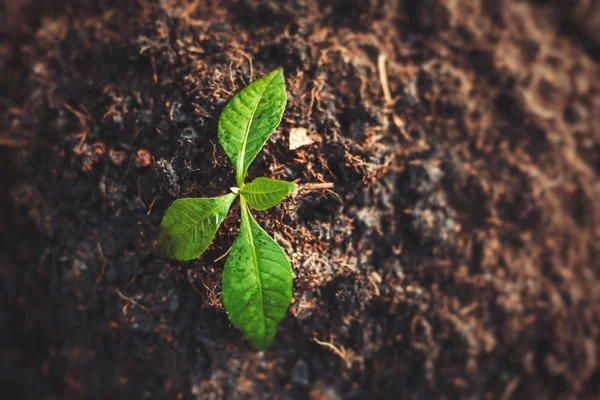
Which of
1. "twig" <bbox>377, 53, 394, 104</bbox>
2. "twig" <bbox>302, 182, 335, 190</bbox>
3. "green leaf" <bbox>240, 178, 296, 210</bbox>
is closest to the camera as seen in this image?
"green leaf" <bbox>240, 178, 296, 210</bbox>

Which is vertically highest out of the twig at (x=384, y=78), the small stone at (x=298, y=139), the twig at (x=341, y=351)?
the twig at (x=384, y=78)

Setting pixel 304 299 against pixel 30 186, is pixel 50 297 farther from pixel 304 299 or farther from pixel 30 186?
pixel 304 299

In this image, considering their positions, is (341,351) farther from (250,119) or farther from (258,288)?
(250,119)

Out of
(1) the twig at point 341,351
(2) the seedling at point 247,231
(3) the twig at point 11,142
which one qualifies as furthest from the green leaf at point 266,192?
(3) the twig at point 11,142

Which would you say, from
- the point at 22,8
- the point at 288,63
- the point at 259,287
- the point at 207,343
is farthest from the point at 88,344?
the point at 22,8

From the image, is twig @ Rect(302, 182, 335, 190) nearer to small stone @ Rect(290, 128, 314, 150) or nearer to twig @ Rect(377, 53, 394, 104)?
small stone @ Rect(290, 128, 314, 150)

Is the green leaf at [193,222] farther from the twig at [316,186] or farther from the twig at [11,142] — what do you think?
the twig at [11,142]

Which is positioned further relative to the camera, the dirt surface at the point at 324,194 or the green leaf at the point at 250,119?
the dirt surface at the point at 324,194

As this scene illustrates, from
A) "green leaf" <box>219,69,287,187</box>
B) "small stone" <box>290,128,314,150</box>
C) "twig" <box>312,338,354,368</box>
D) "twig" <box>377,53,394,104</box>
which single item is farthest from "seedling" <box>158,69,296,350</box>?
"twig" <box>377,53,394,104</box>

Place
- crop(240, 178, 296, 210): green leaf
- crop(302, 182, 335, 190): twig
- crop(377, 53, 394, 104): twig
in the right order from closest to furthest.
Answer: crop(240, 178, 296, 210): green leaf
crop(302, 182, 335, 190): twig
crop(377, 53, 394, 104): twig
